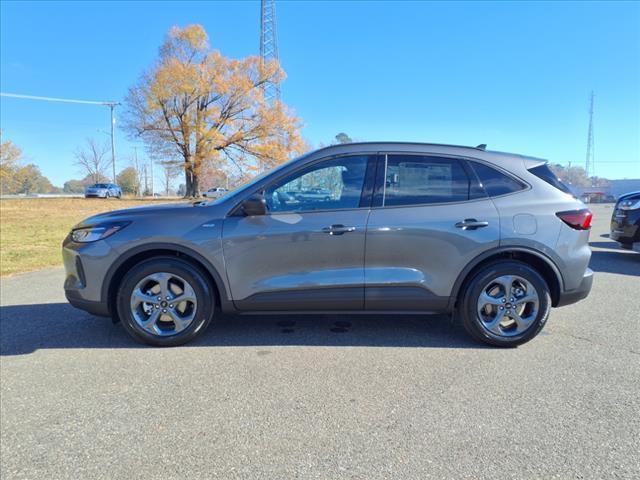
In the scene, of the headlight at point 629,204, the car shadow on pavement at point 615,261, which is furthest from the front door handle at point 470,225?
the headlight at point 629,204

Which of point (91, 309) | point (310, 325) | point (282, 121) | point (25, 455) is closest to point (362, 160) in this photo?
point (310, 325)

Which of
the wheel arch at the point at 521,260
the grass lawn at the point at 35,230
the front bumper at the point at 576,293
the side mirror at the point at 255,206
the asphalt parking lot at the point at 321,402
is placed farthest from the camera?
the grass lawn at the point at 35,230

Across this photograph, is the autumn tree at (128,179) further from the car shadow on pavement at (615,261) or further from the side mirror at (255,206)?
the side mirror at (255,206)

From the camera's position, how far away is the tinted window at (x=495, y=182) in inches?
141

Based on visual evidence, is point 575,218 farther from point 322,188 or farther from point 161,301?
point 161,301

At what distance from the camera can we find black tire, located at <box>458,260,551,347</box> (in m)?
3.52

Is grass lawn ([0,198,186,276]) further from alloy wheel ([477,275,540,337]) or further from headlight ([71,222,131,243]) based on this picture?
alloy wheel ([477,275,540,337])

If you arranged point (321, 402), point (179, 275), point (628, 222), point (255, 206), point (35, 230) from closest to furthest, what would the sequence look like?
1. point (321, 402)
2. point (255, 206)
3. point (179, 275)
4. point (628, 222)
5. point (35, 230)

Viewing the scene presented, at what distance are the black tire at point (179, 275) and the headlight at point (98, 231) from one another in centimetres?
38

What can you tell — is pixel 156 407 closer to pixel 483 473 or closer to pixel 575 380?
pixel 483 473

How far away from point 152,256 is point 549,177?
3.74 meters

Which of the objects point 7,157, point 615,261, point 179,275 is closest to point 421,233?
point 179,275

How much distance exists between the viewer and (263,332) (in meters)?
3.92

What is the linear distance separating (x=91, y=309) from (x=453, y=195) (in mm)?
3440
